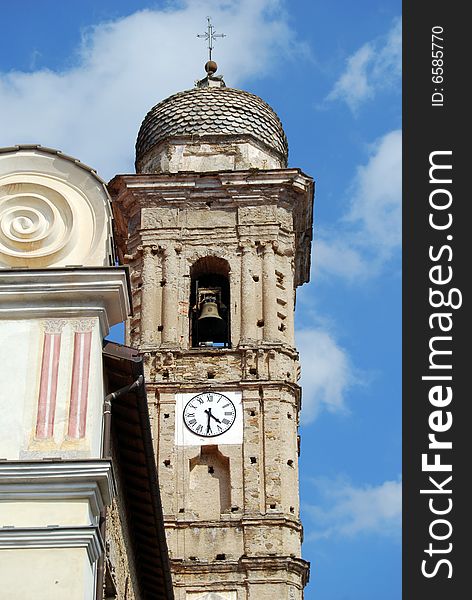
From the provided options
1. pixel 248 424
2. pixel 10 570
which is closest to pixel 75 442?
pixel 10 570

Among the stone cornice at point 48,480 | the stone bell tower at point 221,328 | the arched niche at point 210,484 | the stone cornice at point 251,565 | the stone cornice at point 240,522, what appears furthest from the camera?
the arched niche at point 210,484

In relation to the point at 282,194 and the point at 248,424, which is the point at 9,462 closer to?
the point at 248,424

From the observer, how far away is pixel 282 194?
36.4 m

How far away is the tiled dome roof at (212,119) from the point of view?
3850cm

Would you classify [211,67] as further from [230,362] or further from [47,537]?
[47,537]

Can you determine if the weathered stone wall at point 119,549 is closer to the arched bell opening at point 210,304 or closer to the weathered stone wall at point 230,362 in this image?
the weathered stone wall at point 230,362

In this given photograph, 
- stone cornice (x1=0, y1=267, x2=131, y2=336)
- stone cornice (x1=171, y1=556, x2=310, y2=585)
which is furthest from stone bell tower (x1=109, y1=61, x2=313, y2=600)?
stone cornice (x1=0, y1=267, x2=131, y2=336)

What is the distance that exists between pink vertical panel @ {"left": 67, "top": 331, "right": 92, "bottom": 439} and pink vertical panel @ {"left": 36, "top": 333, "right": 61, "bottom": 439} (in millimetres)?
178

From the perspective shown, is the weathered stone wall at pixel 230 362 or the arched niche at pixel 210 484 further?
the arched niche at pixel 210 484

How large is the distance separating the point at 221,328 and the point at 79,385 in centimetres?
2052

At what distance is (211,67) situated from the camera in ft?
136

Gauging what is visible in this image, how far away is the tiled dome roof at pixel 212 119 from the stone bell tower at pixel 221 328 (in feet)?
0.14

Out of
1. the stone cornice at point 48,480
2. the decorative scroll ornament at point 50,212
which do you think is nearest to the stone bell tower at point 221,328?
the decorative scroll ornament at point 50,212

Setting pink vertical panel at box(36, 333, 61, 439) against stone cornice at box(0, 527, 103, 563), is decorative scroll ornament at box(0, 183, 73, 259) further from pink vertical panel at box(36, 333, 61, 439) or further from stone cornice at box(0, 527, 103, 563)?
stone cornice at box(0, 527, 103, 563)
